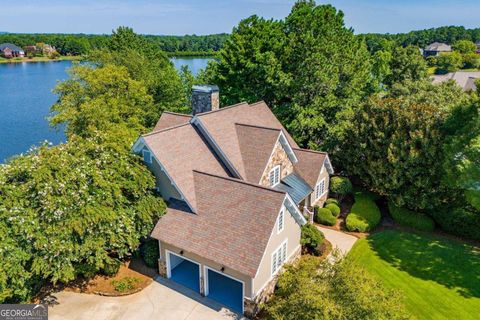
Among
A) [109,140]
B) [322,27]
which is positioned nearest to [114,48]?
[322,27]

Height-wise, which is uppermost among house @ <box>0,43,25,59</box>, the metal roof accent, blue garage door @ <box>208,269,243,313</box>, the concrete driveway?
house @ <box>0,43,25,59</box>

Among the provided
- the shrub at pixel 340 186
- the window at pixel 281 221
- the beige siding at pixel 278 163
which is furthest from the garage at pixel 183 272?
the shrub at pixel 340 186

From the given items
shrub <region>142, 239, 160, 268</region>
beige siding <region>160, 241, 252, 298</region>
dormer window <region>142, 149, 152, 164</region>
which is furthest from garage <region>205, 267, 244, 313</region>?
dormer window <region>142, 149, 152, 164</region>

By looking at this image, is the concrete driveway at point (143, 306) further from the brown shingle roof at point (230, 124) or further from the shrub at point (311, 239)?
the brown shingle roof at point (230, 124)

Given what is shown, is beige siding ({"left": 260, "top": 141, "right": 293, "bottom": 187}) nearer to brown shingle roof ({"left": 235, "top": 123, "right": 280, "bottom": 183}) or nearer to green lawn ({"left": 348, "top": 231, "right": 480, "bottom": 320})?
brown shingle roof ({"left": 235, "top": 123, "right": 280, "bottom": 183})

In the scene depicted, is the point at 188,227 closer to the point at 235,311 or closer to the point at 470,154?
the point at 235,311
